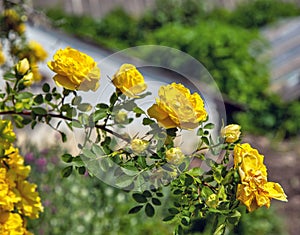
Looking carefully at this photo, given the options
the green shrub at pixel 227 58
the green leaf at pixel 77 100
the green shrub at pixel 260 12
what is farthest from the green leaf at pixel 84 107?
the green shrub at pixel 260 12

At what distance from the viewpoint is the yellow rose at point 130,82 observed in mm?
1479

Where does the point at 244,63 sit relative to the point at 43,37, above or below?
below

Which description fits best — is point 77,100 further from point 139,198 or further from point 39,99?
point 139,198

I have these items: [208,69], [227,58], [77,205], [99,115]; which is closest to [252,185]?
[99,115]

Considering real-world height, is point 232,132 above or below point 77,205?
above

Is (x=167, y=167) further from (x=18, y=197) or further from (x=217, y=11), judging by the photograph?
(x=217, y=11)

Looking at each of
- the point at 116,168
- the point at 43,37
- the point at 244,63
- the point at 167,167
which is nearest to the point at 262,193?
the point at 167,167

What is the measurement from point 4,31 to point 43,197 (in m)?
0.76

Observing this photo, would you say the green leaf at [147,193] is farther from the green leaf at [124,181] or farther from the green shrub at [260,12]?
the green shrub at [260,12]

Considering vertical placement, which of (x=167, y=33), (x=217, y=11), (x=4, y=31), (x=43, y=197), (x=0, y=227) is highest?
(x=0, y=227)

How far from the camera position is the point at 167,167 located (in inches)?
57.3

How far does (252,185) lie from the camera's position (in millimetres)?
1360

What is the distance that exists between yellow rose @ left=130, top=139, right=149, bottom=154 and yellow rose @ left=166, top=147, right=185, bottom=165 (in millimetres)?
56

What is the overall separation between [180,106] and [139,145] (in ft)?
0.42
